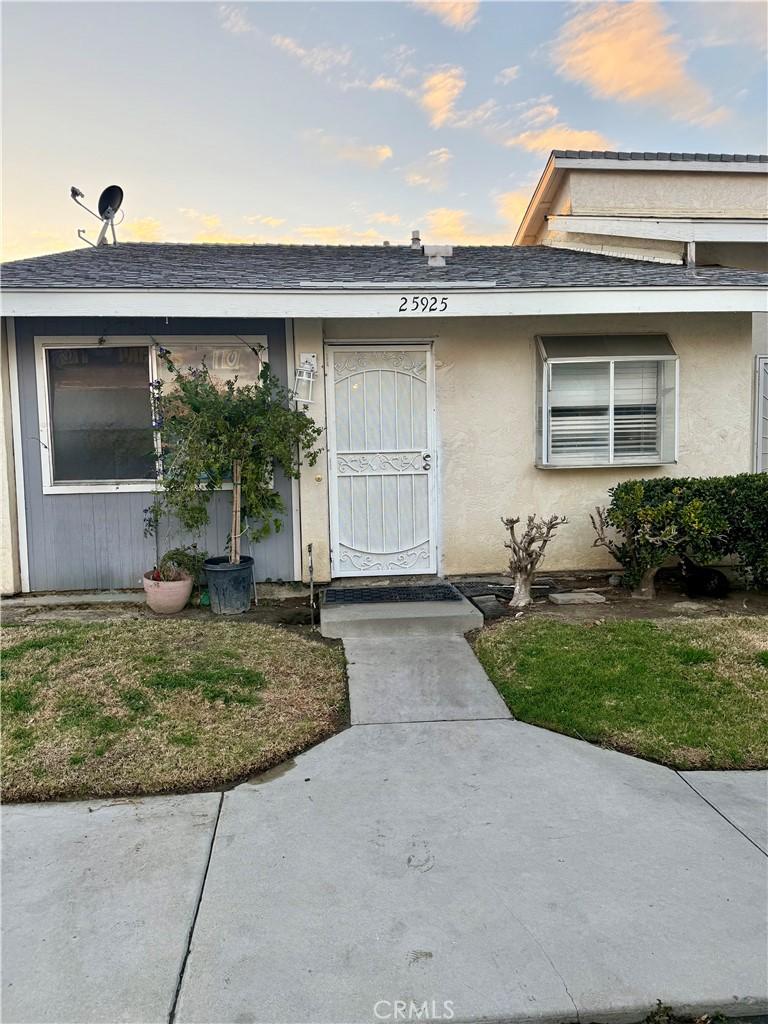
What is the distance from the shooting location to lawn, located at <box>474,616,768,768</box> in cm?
386

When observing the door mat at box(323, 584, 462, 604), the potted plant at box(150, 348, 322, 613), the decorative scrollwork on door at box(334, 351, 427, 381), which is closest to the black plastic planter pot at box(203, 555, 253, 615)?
the potted plant at box(150, 348, 322, 613)

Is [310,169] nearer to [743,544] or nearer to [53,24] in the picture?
[53,24]

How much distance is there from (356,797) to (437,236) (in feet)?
30.2

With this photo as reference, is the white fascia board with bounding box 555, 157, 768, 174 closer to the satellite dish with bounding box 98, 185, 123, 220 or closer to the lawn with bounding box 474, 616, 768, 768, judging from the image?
the satellite dish with bounding box 98, 185, 123, 220

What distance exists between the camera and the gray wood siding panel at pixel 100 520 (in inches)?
262

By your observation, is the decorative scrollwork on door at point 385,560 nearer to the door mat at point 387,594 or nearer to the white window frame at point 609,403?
the door mat at point 387,594

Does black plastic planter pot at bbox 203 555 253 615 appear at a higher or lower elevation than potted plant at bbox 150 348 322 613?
lower

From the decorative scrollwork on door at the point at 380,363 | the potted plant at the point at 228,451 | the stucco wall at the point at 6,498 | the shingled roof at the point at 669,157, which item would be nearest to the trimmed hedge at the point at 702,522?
the decorative scrollwork on door at the point at 380,363

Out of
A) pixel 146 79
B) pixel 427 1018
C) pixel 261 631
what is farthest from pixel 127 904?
pixel 146 79

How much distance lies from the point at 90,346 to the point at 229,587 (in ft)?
9.12

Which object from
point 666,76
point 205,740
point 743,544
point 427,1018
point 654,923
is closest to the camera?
point 427,1018

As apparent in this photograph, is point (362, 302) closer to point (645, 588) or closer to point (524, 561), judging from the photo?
point (524, 561)

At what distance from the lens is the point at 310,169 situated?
403 inches

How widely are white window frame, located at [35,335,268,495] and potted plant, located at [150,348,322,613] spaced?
5.8 inches
